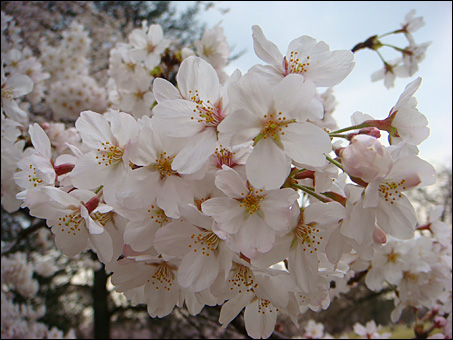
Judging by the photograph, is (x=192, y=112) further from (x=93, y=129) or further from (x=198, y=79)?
(x=93, y=129)

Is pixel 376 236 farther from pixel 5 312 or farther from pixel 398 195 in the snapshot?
pixel 5 312

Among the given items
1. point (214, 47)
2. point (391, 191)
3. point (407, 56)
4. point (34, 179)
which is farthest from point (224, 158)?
point (407, 56)

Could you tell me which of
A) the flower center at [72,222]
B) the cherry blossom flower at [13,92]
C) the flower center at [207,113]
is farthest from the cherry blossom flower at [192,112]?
the cherry blossom flower at [13,92]

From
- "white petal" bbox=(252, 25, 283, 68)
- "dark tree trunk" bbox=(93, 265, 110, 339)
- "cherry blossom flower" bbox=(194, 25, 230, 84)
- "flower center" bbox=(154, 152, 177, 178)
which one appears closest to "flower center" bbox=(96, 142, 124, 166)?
"flower center" bbox=(154, 152, 177, 178)

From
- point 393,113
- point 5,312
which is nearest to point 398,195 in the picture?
point 393,113

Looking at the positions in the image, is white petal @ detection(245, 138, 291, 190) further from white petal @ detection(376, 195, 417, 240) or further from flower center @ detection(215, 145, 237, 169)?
white petal @ detection(376, 195, 417, 240)

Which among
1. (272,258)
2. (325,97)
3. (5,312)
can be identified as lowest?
(5,312)

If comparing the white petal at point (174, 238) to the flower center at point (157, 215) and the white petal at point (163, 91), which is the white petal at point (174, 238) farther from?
the white petal at point (163, 91)
